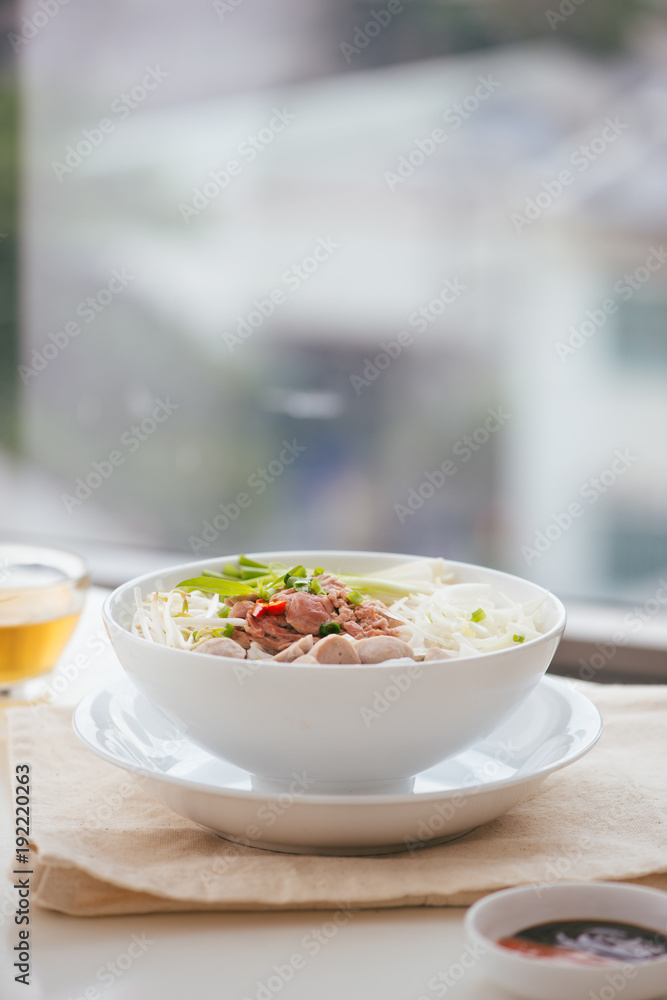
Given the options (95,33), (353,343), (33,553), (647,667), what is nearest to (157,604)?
(33,553)

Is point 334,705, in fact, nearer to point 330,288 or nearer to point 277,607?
point 277,607

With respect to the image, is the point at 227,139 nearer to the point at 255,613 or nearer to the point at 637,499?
the point at 637,499

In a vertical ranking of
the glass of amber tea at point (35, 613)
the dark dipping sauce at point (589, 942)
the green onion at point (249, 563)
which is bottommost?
the glass of amber tea at point (35, 613)

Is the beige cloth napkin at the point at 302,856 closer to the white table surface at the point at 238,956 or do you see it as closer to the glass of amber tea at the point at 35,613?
the white table surface at the point at 238,956

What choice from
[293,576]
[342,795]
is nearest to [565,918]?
[342,795]

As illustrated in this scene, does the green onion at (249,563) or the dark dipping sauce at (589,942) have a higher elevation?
the green onion at (249,563)

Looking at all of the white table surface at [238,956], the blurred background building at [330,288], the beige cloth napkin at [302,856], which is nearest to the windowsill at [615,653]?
the beige cloth napkin at [302,856]

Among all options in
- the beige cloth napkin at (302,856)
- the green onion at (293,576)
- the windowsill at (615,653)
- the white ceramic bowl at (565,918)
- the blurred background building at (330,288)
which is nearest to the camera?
the white ceramic bowl at (565,918)
